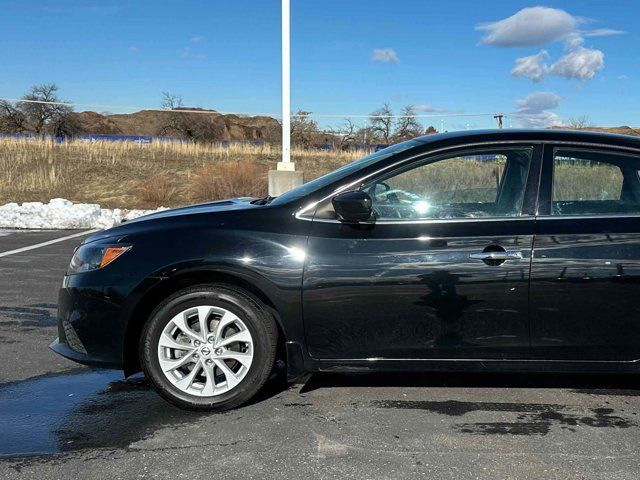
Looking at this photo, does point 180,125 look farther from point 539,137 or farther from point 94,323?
point 539,137

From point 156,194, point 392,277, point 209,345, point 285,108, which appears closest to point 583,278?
point 392,277

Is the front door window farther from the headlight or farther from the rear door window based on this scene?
the headlight

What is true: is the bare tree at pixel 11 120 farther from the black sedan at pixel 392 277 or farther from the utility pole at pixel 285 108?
the black sedan at pixel 392 277

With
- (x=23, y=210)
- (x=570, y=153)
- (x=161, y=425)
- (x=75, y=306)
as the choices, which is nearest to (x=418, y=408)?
(x=161, y=425)

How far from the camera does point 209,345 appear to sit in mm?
3910

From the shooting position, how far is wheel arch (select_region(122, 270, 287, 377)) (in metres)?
3.87

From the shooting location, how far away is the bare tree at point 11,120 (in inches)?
1973

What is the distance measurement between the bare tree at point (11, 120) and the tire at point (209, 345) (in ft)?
171

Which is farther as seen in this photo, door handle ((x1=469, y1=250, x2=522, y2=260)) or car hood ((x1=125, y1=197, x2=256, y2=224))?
car hood ((x1=125, y1=197, x2=256, y2=224))

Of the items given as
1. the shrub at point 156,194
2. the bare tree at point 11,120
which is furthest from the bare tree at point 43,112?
the shrub at point 156,194

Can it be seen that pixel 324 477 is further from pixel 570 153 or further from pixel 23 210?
pixel 23 210

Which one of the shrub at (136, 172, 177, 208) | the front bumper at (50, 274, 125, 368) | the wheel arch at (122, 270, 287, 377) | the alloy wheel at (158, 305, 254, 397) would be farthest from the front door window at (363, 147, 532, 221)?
the shrub at (136, 172, 177, 208)

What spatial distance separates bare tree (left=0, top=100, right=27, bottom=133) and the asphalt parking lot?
51.1 meters

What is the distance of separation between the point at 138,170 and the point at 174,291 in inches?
802
